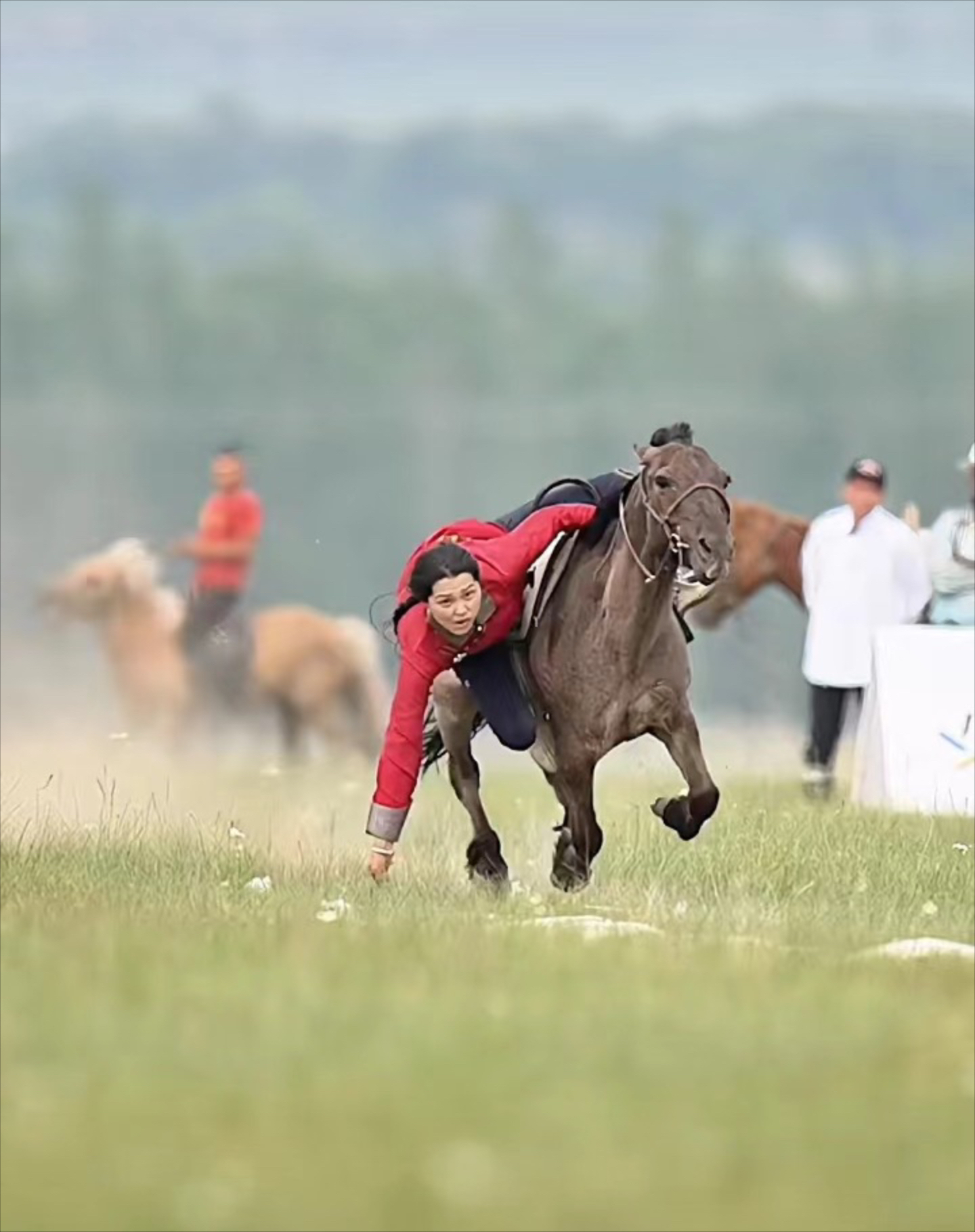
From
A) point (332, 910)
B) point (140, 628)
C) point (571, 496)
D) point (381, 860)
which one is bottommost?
point (332, 910)

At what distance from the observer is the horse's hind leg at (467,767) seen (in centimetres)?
716

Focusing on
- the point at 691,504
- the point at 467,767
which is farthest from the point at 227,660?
the point at 691,504

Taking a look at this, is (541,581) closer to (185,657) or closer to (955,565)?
(955,565)

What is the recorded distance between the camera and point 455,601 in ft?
20.7

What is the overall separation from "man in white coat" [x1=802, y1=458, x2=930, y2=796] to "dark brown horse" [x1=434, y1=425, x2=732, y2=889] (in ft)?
12.2

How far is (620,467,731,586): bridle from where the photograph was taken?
6.12 meters

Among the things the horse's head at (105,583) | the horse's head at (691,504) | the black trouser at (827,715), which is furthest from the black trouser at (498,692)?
the horse's head at (105,583)

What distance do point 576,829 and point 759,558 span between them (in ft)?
16.1

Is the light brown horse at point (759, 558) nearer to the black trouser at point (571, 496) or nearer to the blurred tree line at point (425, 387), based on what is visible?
the blurred tree line at point (425, 387)

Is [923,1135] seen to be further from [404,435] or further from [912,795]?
[404,435]

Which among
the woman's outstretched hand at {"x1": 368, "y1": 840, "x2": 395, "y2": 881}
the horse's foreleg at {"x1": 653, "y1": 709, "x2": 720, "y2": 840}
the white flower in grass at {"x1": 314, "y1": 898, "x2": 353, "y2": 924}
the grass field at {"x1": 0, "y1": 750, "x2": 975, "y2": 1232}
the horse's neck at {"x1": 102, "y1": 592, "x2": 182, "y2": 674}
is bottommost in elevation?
the grass field at {"x1": 0, "y1": 750, "x2": 975, "y2": 1232}

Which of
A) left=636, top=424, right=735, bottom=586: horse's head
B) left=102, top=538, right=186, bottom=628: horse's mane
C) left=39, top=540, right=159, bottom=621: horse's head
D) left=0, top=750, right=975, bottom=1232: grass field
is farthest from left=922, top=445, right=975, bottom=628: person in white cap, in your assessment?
left=636, top=424, right=735, bottom=586: horse's head

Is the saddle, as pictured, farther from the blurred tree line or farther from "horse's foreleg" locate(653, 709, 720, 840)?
"horse's foreleg" locate(653, 709, 720, 840)

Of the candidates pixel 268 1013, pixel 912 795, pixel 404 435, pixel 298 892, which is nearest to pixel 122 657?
pixel 404 435
